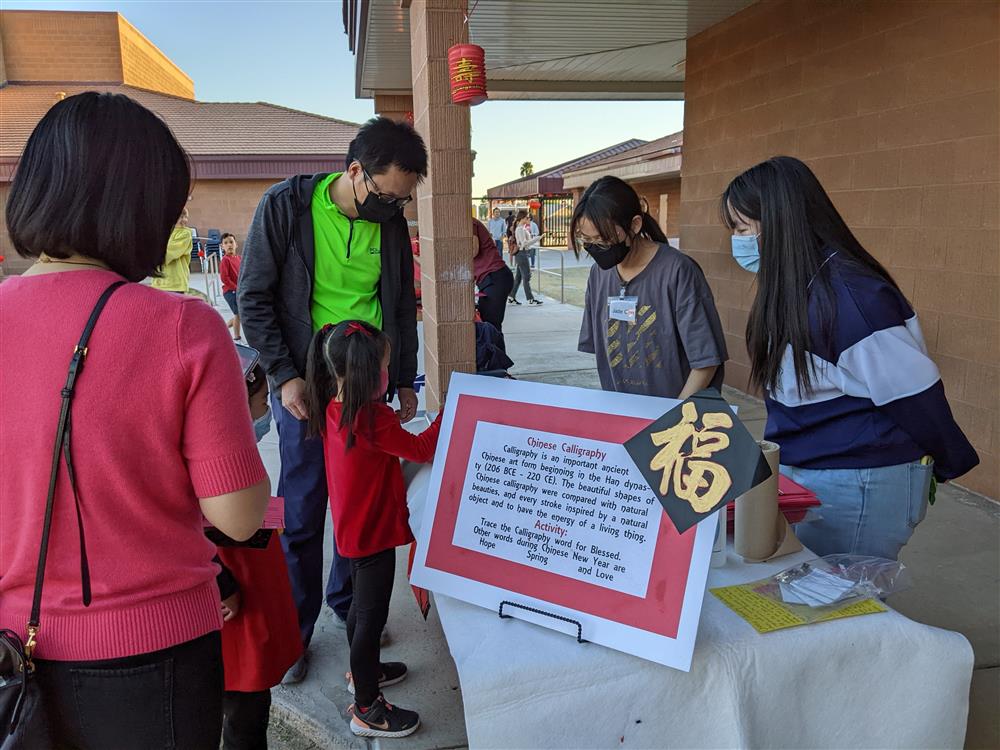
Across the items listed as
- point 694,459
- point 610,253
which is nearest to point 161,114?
point 610,253

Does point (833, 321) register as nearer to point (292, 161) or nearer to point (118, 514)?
point (118, 514)

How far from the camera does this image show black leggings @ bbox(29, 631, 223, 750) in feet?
3.37

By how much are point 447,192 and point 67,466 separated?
255 centimetres

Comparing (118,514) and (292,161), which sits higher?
(292,161)

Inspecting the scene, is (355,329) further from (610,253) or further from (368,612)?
(610,253)

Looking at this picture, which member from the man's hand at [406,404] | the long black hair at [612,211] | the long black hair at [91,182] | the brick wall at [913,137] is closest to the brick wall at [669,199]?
the brick wall at [913,137]

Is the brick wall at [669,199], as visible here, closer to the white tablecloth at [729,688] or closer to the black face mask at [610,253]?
the black face mask at [610,253]

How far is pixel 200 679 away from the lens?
1122 mm

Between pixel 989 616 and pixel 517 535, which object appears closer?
pixel 517 535

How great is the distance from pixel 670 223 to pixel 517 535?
20.7 m

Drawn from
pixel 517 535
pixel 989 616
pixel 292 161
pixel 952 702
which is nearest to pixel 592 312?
pixel 517 535

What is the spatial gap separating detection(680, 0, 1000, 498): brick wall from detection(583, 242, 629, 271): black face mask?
7.92 ft

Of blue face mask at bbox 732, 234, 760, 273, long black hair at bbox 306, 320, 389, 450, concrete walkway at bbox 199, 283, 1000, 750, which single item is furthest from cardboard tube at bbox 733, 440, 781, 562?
long black hair at bbox 306, 320, 389, 450

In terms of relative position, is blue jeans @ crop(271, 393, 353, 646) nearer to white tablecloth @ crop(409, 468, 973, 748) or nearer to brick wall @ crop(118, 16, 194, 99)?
white tablecloth @ crop(409, 468, 973, 748)
